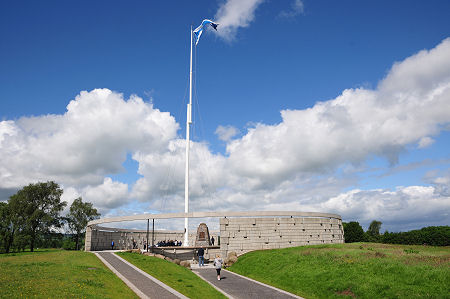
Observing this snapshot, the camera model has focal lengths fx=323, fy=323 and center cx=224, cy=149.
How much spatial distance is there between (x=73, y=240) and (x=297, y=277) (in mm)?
66306

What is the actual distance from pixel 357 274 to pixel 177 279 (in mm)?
11959

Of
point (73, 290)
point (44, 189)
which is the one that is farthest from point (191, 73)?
point (73, 290)

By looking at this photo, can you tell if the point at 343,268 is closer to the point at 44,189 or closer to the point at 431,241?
the point at 431,241

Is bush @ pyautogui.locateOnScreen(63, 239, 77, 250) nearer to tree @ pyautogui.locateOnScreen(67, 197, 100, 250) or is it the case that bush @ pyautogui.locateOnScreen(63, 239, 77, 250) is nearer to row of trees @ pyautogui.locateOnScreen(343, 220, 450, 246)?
tree @ pyautogui.locateOnScreen(67, 197, 100, 250)

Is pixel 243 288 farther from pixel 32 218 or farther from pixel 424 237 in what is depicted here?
Answer: pixel 32 218

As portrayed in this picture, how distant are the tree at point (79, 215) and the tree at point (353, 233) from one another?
183 feet

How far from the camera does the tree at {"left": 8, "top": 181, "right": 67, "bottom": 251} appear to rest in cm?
6069

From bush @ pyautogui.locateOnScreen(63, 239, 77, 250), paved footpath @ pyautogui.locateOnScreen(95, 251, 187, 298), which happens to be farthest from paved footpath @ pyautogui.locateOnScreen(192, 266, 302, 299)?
bush @ pyautogui.locateOnScreen(63, 239, 77, 250)

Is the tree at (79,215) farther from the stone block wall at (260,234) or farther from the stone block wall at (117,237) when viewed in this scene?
the stone block wall at (260,234)

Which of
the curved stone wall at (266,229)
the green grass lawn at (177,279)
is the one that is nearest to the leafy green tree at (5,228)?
the curved stone wall at (266,229)

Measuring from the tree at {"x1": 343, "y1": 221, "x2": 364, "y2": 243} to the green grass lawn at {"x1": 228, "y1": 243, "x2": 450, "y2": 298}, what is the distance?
4026 centimetres

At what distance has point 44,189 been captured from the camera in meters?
64.0

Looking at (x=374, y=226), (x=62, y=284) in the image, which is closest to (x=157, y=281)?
(x=62, y=284)

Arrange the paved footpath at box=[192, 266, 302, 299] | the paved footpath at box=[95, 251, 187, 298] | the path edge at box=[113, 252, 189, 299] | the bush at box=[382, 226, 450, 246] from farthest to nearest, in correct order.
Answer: the bush at box=[382, 226, 450, 246], the paved footpath at box=[192, 266, 302, 299], the paved footpath at box=[95, 251, 187, 298], the path edge at box=[113, 252, 189, 299]
